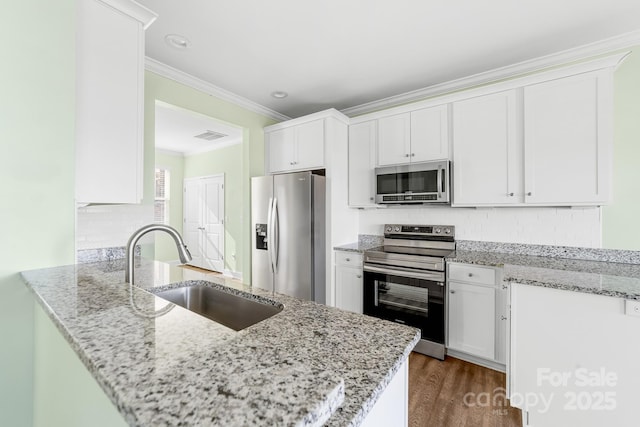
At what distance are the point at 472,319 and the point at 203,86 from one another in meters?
3.36

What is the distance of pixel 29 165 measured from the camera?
1213 millimetres

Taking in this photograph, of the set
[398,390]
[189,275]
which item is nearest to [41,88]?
[189,275]

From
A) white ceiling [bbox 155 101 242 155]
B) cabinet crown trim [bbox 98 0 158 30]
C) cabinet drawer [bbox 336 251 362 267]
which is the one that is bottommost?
cabinet drawer [bbox 336 251 362 267]

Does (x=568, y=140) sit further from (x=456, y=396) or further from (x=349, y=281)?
(x=349, y=281)

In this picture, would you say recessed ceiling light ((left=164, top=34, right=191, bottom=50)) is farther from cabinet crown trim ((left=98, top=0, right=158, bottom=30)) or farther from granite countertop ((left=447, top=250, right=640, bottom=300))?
granite countertop ((left=447, top=250, right=640, bottom=300))

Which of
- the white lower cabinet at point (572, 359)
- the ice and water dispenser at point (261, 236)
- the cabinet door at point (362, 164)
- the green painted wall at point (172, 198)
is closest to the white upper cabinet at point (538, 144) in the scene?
the cabinet door at point (362, 164)

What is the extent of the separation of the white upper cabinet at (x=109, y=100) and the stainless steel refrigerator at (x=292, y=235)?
1.44 m

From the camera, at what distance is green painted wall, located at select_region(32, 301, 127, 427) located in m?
0.61

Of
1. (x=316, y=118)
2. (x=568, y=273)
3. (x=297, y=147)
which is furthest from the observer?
(x=297, y=147)

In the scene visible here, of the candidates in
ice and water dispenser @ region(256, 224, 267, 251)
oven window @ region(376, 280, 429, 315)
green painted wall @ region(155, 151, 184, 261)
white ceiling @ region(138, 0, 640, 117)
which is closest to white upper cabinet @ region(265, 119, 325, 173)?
white ceiling @ region(138, 0, 640, 117)

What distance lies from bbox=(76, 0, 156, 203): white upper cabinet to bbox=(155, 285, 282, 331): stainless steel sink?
2.29 feet

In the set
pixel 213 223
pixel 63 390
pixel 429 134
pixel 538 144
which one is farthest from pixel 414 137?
pixel 213 223

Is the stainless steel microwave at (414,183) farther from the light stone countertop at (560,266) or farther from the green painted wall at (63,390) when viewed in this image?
the green painted wall at (63,390)

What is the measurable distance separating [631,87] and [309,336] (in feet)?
10.1
